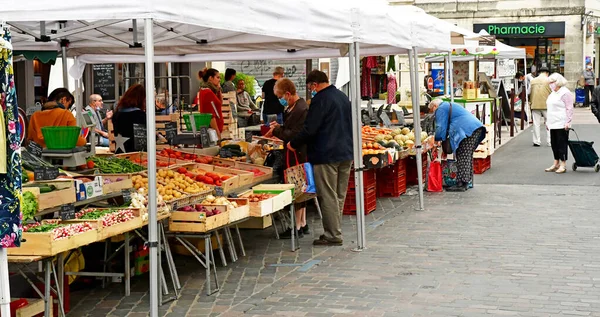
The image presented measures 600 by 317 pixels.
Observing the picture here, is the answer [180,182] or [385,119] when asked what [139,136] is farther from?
[385,119]

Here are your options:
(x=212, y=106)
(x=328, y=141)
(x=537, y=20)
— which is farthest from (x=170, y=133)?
(x=537, y=20)

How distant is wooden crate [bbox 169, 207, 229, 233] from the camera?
8000mm

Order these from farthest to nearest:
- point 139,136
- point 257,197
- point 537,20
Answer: point 537,20 → point 139,136 → point 257,197

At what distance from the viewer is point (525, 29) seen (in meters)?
43.3

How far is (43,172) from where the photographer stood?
297 inches

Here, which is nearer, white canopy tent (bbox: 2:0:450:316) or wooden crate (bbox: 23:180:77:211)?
white canopy tent (bbox: 2:0:450:316)

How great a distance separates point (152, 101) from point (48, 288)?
152cm

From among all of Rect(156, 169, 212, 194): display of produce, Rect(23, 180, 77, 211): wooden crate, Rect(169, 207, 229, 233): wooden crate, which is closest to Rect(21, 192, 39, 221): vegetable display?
Rect(23, 180, 77, 211): wooden crate

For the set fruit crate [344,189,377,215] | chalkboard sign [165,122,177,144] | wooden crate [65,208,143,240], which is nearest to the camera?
wooden crate [65,208,143,240]

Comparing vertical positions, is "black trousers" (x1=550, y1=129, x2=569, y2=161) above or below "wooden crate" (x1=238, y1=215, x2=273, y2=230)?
above

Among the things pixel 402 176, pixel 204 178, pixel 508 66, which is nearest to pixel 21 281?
pixel 204 178

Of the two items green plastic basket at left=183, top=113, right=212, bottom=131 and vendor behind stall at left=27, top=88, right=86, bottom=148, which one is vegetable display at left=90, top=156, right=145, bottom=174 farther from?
green plastic basket at left=183, top=113, right=212, bottom=131

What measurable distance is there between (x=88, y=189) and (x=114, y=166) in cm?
111

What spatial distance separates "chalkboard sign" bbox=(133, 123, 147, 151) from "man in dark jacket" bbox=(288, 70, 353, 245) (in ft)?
5.67
